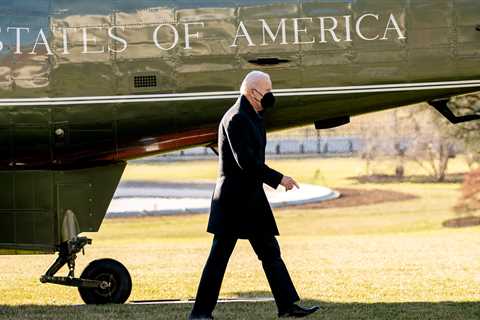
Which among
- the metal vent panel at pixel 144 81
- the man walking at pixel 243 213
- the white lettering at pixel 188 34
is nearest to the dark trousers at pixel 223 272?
the man walking at pixel 243 213

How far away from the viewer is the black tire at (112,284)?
436 inches

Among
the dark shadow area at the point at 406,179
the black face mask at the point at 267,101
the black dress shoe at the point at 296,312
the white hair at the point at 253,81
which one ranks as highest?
the white hair at the point at 253,81

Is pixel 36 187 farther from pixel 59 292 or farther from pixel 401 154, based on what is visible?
pixel 401 154

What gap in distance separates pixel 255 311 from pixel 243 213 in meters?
1.49

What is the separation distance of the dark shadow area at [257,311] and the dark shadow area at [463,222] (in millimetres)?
28038

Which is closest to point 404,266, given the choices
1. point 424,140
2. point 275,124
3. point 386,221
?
point 275,124

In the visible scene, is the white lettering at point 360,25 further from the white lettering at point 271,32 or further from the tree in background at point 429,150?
the tree in background at point 429,150

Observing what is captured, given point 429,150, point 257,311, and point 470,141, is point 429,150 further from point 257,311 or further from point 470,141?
point 257,311

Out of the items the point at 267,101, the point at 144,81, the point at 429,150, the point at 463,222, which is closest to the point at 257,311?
the point at 267,101

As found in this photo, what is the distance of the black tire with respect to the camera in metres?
11.1

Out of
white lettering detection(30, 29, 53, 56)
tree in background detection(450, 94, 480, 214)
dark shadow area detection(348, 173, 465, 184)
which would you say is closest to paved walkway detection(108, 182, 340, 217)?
dark shadow area detection(348, 173, 465, 184)

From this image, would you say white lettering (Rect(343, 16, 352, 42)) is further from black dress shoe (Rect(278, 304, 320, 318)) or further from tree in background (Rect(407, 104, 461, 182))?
tree in background (Rect(407, 104, 461, 182))

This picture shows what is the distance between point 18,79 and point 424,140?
4809cm

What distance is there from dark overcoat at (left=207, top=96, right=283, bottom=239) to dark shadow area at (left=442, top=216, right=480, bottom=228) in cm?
2975
